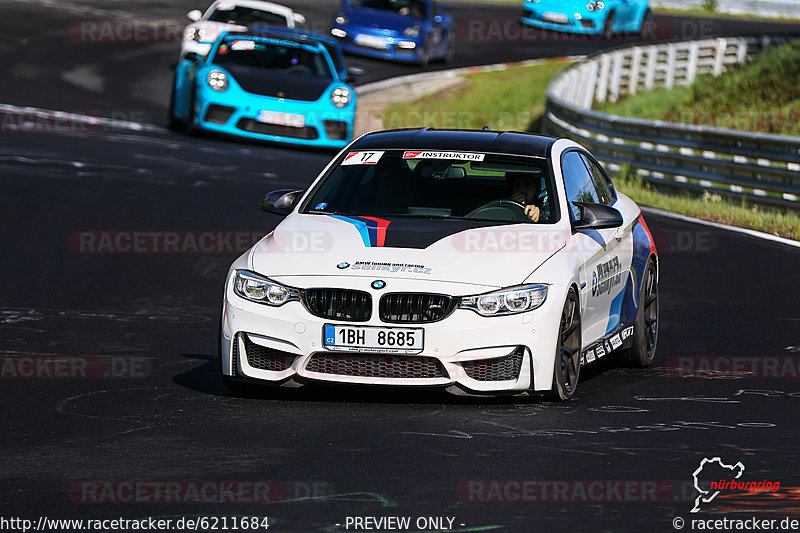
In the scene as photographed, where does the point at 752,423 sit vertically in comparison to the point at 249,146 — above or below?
above

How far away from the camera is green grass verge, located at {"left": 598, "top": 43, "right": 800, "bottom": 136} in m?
27.5

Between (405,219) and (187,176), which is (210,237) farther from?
(405,219)

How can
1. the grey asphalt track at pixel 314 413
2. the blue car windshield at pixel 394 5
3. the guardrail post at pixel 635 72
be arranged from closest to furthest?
1. the grey asphalt track at pixel 314 413
2. the guardrail post at pixel 635 72
3. the blue car windshield at pixel 394 5

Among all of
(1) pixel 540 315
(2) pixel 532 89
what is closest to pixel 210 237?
(1) pixel 540 315

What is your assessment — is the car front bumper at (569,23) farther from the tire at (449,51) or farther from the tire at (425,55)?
the tire at (425,55)

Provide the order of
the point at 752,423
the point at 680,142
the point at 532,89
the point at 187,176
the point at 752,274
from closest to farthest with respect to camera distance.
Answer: the point at 752,423
the point at 752,274
the point at 187,176
the point at 680,142
the point at 532,89

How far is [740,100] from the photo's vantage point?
30094 mm

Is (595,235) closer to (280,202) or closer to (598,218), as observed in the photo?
(598,218)

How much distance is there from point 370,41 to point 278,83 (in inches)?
447

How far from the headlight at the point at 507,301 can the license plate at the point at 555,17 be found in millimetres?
32169

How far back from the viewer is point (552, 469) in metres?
6.83

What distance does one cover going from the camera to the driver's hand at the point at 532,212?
359 inches

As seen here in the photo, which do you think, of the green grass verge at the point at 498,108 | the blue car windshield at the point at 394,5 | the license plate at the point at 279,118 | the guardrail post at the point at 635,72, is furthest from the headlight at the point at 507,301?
the blue car windshield at the point at 394,5

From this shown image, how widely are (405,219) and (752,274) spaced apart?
5.67 metres
